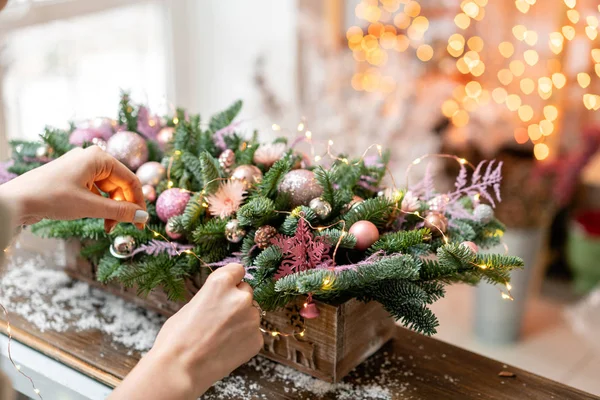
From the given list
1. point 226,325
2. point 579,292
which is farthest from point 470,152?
point 226,325

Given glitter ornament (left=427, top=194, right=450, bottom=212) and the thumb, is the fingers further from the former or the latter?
glitter ornament (left=427, top=194, right=450, bottom=212)

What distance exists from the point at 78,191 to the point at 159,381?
1.06 ft

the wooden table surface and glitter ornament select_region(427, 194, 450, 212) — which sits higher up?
glitter ornament select_region(427, 194, 450, 212)

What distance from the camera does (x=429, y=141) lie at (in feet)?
7.82

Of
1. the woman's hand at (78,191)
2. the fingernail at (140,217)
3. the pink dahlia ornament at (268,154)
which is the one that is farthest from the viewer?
the pink dahlia ornament at (268,154)

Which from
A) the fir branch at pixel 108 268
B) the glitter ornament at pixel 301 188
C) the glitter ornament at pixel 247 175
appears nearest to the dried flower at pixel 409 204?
the glitter ornament at pixel 301 188

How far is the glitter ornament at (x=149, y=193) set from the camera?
1.08 m

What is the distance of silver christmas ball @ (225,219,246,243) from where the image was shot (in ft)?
3.10

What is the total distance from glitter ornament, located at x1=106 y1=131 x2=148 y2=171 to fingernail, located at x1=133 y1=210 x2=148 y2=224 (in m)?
0.19

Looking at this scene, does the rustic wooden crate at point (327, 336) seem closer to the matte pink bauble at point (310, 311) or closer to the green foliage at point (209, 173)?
the matte pink bauble at point (310, 311)

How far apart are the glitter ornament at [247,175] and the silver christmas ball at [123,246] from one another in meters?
0.19

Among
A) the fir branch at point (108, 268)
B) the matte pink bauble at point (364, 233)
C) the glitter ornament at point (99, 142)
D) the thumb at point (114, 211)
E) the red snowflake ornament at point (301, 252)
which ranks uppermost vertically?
the glitter ornament at point (99, 142)

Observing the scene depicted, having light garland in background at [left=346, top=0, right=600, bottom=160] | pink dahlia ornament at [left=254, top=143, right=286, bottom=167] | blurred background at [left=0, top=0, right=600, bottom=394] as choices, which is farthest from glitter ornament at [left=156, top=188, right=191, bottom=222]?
light garland in background at [left=346, top=0, right=600, bottom=160]

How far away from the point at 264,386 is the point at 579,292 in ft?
6.91
